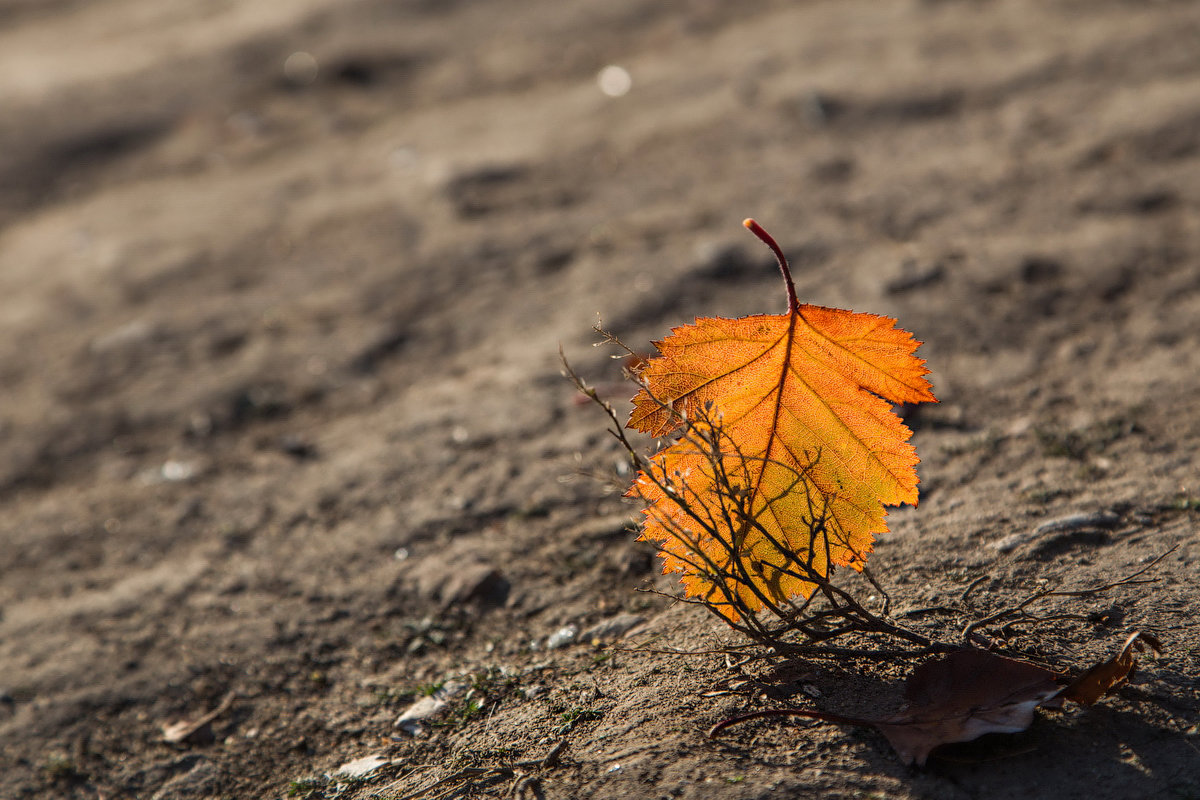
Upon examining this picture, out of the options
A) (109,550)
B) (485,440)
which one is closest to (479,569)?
(485,440)

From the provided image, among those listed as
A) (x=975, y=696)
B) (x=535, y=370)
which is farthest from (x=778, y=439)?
(x=535, y=370)

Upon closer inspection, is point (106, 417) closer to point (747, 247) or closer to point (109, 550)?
point (109, 550)

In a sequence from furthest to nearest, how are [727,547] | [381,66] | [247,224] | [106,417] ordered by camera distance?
[381,66], [247,224], [106,417], [727,547]

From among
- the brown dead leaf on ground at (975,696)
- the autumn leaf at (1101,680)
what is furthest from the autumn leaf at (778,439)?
the autumn leaf at (1101,680)

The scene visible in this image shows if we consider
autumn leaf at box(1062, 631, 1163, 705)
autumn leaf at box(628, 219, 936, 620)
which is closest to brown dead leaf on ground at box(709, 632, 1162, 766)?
autumn leaf at box(1062, 631, 1163, 705)

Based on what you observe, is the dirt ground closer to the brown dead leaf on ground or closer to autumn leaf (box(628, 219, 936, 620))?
the brown dead leaf on ground

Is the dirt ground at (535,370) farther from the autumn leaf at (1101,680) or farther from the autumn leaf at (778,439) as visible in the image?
the autumn leaf at (778,439)

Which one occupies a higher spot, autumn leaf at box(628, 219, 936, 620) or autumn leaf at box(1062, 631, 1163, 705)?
autumn leaf at box(628, 219, 936, 620)
